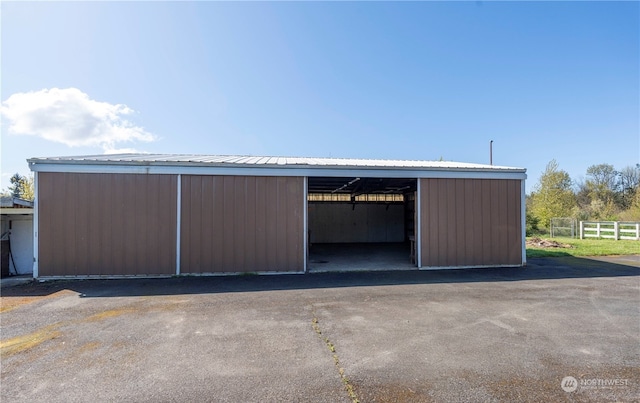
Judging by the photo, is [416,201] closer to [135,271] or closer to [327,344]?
[327,344]

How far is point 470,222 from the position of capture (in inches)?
356

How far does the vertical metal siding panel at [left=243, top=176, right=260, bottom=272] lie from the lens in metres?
8.09

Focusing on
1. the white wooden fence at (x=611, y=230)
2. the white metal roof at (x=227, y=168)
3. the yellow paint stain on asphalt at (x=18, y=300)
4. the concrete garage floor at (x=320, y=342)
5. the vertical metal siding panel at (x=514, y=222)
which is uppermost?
the white metal roof at (x=227, y=168)

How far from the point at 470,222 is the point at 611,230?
14793 mm

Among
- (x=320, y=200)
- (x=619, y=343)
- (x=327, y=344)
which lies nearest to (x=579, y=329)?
(x=619, y=343)

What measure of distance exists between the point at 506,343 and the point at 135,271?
7670 mm

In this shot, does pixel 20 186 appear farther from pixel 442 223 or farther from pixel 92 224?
pixel 442 223

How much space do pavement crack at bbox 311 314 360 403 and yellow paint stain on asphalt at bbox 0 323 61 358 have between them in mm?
3297

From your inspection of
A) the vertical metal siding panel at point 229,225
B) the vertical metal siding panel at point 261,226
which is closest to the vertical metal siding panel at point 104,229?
the vertical metal siding panel at point 229,225

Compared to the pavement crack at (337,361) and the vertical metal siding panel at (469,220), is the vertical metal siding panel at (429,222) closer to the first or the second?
the vertical metal siding panel at (469,220)

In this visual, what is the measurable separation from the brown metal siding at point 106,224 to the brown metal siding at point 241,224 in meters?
0.48

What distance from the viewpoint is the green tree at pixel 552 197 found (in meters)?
22.5

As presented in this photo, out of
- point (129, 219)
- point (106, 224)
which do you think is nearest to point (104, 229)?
point (106, 224)

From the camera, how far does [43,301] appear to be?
571cm
